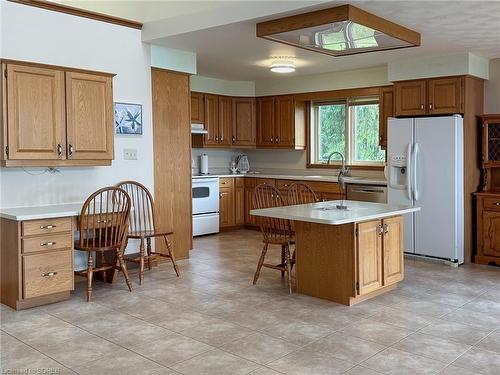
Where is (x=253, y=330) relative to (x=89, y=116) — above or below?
below

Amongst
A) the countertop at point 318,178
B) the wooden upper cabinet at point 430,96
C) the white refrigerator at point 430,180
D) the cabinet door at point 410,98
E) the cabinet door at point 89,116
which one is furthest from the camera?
the countertop at point 318,178

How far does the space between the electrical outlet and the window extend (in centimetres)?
337

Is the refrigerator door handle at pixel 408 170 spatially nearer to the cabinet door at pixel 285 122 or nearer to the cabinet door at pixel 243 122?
the cabinet door at pixel 285 122

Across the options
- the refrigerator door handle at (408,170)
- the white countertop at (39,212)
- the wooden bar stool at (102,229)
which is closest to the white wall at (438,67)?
the refrigerator door handle at (408,170)

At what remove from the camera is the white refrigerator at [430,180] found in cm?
553

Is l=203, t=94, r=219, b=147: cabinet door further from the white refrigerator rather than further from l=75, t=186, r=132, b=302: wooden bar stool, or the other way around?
l=75, t=186, r=132, b=302: wooden bar stool

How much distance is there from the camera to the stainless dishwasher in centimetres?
628

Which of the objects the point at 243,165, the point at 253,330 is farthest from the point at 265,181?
the point at 253,330

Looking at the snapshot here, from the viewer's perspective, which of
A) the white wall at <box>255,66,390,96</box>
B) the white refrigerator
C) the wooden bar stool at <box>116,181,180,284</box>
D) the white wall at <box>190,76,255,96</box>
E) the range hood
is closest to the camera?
the wooden bar stool at <box>116,181,180,284</box>

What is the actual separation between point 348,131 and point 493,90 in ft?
Answer: 6.84

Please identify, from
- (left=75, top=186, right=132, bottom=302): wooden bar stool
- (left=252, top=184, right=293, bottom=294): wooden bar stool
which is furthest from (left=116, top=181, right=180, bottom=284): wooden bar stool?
(left=252, top=184, right=293, bottom=294): wooden bar stool

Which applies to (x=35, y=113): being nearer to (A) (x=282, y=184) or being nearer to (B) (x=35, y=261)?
Result: (B) (x=35, y=261)

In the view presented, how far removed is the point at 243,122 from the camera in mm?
8180

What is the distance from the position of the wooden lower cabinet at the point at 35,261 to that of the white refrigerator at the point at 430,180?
3595 millimetres
